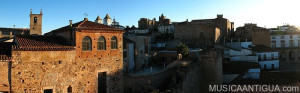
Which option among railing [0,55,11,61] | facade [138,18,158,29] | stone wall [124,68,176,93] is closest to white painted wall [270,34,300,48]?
stone wall [124,68,176,93]

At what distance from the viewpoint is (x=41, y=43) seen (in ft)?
44.4

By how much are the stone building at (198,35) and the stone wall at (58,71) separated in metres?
24.3

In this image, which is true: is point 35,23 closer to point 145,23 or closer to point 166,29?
point 166,29

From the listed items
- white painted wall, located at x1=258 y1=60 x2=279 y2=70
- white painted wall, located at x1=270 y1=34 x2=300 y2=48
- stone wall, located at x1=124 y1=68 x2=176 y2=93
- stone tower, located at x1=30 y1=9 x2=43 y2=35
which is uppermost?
stone tower, located at x1=30 y1=9 x2=43 y2=35

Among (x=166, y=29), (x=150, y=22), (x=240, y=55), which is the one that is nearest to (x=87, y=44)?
(x=240, y=55)

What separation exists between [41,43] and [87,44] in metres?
2.84

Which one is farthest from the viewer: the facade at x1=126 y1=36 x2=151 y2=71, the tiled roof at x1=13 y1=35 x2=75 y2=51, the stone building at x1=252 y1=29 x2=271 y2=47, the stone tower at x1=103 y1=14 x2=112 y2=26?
the stone tower at x1=103 y1=14 x2=112 y2=26

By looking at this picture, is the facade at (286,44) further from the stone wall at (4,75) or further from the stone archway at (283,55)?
the stone wall at (4,75)

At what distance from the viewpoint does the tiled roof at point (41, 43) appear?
41.2 ft

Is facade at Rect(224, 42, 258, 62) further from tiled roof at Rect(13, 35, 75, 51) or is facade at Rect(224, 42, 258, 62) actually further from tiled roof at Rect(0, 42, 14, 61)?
tiled roof at Rect(0, 42, 14, 61)

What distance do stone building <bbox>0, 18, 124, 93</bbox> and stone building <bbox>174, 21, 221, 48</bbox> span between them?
23.7m

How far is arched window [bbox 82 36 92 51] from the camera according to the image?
14.8 metres

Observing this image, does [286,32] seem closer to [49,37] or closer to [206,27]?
[206,27]

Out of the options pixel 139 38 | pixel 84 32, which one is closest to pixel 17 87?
pixel 84 32
